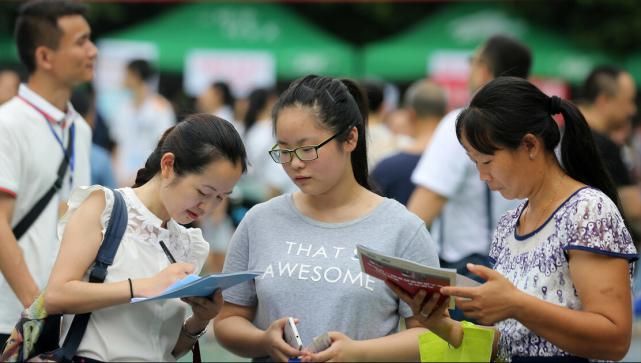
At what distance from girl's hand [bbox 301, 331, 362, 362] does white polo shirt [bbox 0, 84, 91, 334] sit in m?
1.80

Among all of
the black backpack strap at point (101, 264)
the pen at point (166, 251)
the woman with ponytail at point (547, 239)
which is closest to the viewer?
the woman with ponytail at point (547, 239)

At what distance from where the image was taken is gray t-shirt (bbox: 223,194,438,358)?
13.2ft

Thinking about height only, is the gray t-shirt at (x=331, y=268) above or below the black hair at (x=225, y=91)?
above

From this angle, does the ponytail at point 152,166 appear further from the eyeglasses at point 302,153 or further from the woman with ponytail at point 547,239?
the woman with ponytail at point 547,239

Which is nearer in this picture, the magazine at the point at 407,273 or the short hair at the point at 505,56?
the magazine at the point at 407,273

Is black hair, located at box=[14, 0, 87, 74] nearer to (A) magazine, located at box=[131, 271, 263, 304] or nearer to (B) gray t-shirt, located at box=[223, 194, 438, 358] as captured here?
(B) gray t-shirt, located at box=[223, 194, 438, 358]

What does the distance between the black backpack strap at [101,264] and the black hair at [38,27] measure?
2.01 meters

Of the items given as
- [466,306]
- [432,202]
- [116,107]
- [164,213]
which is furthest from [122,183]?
[466,306]

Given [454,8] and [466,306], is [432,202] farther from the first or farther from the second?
[454,8]

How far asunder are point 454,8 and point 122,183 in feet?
24.1

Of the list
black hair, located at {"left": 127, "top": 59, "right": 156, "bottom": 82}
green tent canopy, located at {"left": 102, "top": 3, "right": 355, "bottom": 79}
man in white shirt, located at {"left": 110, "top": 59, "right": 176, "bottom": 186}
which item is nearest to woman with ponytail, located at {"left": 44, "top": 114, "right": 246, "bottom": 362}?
man in white shirt, located at {"left": 110, "top": 59, "right": 176, "bottom": 186}

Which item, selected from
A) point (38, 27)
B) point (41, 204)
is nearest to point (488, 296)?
point (41, 204)

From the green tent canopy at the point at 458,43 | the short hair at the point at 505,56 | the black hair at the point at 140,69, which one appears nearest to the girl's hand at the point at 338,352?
the short hair at the point at 505,56

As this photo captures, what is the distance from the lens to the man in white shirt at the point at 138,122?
12805 mm
